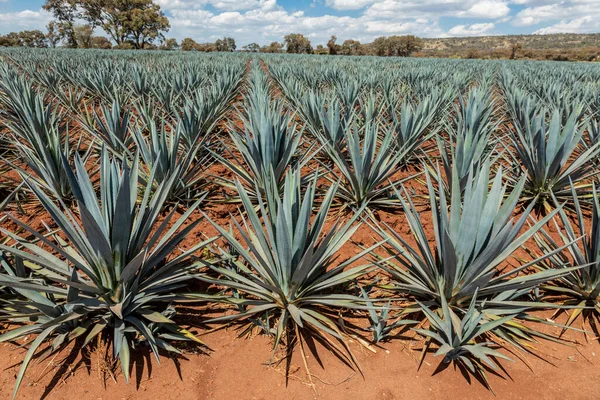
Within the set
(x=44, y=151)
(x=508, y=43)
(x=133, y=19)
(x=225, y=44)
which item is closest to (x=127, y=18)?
(x=133, y=19)

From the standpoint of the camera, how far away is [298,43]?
56.8 m

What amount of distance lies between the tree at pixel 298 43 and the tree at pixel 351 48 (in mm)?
6057

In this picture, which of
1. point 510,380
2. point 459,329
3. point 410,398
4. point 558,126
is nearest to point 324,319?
point 410,398

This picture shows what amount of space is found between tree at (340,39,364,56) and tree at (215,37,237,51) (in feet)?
76.4

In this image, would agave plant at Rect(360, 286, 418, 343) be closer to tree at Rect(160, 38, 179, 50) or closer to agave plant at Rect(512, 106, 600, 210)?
agave plant at Rect(512, 106, 600, 210)

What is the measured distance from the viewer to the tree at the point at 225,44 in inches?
2457

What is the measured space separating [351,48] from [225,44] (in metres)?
25.7

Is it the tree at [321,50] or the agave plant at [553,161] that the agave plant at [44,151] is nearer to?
the agave plant at [553,161]

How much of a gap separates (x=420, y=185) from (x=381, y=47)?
56.5 meters

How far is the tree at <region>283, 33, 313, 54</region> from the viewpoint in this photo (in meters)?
56.5

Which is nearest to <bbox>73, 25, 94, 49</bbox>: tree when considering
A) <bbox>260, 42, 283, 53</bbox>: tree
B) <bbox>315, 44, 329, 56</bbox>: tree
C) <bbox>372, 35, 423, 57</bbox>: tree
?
<bbox>260, 42, 283, 53</bbox>: tree

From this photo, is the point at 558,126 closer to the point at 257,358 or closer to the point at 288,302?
the point at 288,302

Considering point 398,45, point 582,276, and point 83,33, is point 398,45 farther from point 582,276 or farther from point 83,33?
point 582,276

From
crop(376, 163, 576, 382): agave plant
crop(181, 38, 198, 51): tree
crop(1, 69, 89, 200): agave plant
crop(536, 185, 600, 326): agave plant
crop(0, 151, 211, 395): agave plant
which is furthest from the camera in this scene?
crop(181, 38, 198, 51): tree
